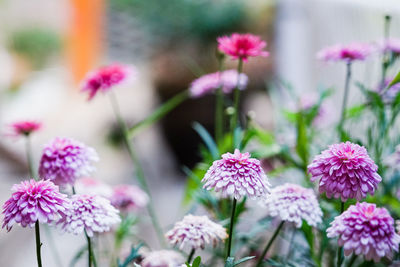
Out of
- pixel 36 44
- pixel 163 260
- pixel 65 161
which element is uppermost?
pixel 36 44

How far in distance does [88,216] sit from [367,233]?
20 centimetres

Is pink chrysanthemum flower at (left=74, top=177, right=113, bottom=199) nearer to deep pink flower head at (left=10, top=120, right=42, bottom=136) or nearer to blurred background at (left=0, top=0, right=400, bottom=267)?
deep pink flower head at (left=10, top=120, right=42, bottom=136)

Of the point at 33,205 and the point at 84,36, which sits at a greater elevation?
the point at 84,36

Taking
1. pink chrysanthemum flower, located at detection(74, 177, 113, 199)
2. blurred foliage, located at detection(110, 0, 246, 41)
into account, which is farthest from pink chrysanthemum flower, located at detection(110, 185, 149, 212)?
blurred foliage, located at detection(110, 0, 246, 41)

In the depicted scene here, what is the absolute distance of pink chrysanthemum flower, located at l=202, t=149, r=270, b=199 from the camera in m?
0.37

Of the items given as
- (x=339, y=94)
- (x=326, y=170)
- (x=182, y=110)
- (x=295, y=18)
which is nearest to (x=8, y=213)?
(x=326, y=170)

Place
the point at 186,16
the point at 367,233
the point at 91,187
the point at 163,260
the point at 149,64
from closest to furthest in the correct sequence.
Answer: the point at 367,233
the point at 163,260
the point at 91,187
the point at 186,16
the point at 149,64

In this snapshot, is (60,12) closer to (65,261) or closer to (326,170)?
(65,261)

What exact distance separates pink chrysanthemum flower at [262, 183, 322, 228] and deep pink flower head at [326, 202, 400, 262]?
0.06 metres

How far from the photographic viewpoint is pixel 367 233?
1.19ft

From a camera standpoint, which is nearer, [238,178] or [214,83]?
[238,178]

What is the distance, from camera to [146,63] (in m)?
3.35

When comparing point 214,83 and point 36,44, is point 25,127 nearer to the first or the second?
point 214,83

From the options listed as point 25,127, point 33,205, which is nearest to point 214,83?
point 25,127
